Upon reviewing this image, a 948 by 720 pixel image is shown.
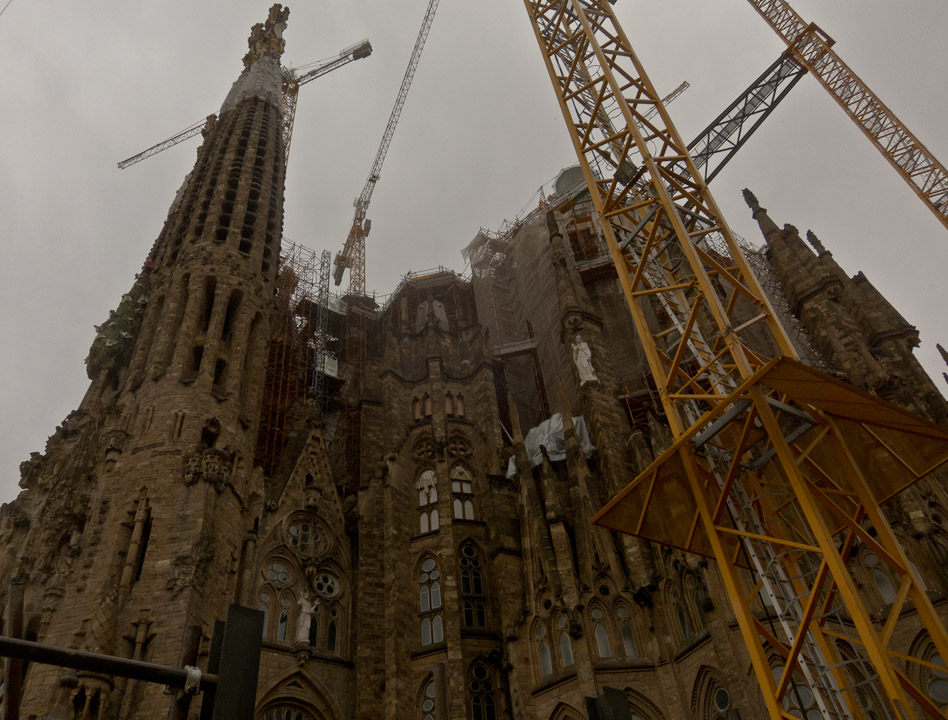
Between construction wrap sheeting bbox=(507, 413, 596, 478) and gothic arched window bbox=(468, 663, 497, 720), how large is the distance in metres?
6.21

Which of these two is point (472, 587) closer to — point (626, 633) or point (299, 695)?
point (626, 633)

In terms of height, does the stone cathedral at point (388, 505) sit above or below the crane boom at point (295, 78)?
below

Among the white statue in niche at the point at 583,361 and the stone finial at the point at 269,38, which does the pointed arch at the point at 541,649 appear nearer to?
the white statue in niche at the point at 583,361

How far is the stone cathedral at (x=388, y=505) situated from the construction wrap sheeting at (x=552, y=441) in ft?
0.34

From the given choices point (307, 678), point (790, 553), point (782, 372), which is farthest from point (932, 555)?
point (307, 678)

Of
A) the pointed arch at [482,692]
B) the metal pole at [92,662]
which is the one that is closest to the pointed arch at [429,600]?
the pointed arch at [482,692]

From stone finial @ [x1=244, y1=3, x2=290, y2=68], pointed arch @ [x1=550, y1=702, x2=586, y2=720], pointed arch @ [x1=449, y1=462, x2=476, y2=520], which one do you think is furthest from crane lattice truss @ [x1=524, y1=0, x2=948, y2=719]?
stone finial @ [x1=244, y1=3, x2=290, y2=68]

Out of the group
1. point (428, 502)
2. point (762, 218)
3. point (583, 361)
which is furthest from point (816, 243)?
point (428, 502)

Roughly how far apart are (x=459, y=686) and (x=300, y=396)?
15.1 metres

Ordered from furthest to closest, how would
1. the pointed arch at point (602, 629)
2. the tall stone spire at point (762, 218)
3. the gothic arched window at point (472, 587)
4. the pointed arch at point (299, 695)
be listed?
the tall stone spire at point (762, 218)
the gothic arched window at point (472, 587)
the pointed arch at point (299, 695)
the pointed arch at point (602, 629)

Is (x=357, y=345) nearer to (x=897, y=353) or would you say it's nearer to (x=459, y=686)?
(x=459, y=686)

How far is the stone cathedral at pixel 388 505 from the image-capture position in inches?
742

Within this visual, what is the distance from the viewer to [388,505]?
993 inches

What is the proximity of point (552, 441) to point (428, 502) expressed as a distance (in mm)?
4675
